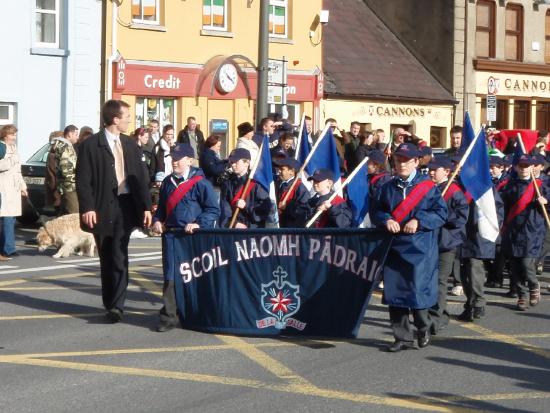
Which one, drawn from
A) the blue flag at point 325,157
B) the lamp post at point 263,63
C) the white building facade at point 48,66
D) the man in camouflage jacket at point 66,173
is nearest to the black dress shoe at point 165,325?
the blue flag at point 325,157

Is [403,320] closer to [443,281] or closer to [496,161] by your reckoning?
[443,281]

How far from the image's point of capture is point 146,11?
31.0 m

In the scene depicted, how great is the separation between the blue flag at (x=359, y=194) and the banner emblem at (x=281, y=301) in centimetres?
280

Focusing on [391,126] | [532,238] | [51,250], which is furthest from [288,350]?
[391,126]

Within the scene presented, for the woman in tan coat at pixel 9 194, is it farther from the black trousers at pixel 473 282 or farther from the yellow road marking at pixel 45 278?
the black trousers at pixel 473 282

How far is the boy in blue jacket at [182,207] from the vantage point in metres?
11.7

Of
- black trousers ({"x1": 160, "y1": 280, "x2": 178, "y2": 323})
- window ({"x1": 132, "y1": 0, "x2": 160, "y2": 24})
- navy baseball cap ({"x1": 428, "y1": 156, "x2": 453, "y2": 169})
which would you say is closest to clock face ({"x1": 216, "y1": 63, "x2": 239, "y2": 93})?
window ({"x1": 132, "y1": 0, "x2": 160, "y2": 24})

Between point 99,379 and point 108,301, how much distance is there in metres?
2.80

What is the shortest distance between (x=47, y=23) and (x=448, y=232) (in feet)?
59.8

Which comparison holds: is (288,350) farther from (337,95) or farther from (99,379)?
(337,95)

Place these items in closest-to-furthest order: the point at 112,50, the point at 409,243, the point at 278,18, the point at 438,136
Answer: the point at 409,243
the point at 112,50
the point at 278,18
the point at 438,136

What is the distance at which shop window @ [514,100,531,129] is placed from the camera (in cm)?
4525

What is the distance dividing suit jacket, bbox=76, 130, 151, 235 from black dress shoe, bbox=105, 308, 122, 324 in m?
0.72

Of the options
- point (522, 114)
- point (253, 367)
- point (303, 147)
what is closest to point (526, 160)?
point (303, 147)
